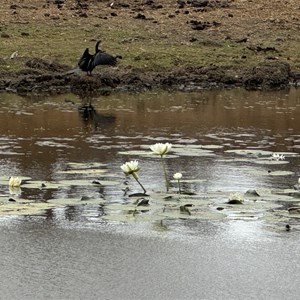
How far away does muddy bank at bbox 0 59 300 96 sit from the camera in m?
19.6

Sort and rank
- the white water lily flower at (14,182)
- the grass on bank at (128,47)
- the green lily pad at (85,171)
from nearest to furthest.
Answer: the white water lily flower at (14,182)
the green lily pad at (85,171)
the grass on bank at (128,47)

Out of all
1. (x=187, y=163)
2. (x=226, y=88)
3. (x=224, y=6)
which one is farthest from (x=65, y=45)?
(x=187, y=163)

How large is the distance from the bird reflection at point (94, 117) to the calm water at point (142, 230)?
1.1 inches

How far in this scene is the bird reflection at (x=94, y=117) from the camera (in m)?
14.5

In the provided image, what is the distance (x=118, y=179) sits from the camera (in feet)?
32.0

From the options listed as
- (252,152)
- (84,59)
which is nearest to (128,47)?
(84,59)

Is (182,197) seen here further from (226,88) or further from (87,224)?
(226,88)

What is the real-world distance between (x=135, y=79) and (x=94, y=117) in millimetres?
5189

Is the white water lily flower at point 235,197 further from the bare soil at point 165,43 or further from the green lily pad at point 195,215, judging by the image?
the bare soil at point 165,43

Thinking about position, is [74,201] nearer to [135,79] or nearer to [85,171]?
[85,171]

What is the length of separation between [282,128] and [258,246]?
6980 mm

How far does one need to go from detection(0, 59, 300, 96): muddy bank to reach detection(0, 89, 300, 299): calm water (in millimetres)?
4300

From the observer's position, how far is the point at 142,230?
787cm

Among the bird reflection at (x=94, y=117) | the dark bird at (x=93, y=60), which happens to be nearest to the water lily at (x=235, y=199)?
the bird reflection at (x=94, y=117)
